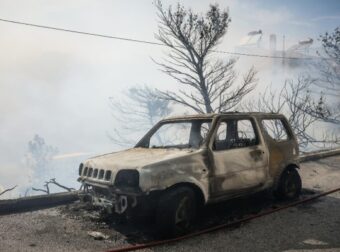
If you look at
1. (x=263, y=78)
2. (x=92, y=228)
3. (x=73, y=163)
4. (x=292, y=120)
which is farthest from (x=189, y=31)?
(x=73, y=163)

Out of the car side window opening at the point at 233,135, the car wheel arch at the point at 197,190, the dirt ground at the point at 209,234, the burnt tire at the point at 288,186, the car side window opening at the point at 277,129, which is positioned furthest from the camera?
the car side window opening at the point at 277,129

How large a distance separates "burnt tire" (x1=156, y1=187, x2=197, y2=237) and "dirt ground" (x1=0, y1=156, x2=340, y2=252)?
0.20m

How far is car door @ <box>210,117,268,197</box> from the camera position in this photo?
5129 millimetres

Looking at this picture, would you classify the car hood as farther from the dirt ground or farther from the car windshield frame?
the dirt ground

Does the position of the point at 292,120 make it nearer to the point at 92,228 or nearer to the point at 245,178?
the point at 245,178

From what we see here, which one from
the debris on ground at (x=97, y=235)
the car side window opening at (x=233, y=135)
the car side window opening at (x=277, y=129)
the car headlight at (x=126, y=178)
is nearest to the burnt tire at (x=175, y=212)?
the car headlight at (x=126, y=178)

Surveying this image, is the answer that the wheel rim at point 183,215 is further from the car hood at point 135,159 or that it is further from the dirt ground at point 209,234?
the car hood at point 135,159

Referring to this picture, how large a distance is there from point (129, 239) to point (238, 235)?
146 cm

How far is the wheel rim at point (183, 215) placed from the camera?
4.54 meters

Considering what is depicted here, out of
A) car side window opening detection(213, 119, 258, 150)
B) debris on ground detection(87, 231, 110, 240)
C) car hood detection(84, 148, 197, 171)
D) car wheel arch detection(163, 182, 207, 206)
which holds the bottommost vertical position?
debris on ground detection(87, 231, 110, 240)

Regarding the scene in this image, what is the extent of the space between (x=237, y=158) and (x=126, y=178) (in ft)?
6.08

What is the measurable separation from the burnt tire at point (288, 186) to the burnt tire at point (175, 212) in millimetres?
2347

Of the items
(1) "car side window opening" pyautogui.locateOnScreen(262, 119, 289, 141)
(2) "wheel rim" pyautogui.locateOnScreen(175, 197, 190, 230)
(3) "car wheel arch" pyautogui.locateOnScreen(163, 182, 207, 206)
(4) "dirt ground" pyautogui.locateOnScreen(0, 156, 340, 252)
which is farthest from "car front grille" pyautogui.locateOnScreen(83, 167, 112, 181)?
(1) "car side window opening" pyautogui.locateOnScreen(262, 119, 289, 141)

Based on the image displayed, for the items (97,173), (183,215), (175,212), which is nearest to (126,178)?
(97,173)
